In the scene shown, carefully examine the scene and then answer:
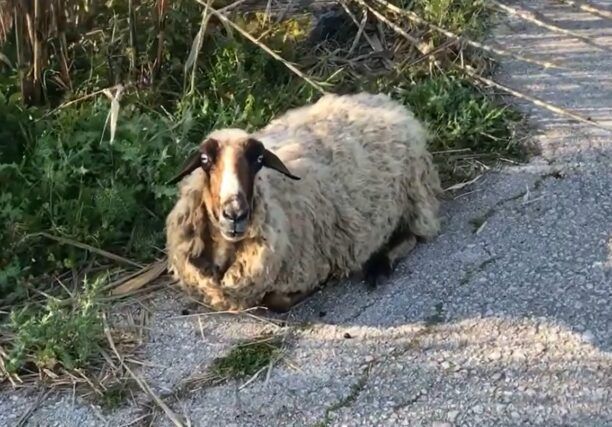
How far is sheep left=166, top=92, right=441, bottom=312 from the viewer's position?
4.16 meters

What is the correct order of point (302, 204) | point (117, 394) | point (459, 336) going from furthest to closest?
point (302, 204), point (459, 336), point (117, 394)

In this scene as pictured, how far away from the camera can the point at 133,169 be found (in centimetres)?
498

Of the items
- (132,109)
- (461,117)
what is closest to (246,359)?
(132,109)

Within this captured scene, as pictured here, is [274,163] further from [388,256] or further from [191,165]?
[388,256]

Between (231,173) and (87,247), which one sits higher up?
(231,173)

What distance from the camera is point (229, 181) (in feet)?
13.2

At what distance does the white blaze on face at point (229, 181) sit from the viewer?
13.1 feet

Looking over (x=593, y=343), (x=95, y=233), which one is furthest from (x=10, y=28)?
(x=593, y=343)

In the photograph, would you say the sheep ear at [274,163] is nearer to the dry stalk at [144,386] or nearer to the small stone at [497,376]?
the dry stalk at [144,386]

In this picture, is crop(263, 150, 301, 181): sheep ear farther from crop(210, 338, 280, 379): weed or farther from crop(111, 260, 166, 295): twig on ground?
crop(111, 260, 166, 295): twig on ground

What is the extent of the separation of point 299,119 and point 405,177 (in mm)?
632

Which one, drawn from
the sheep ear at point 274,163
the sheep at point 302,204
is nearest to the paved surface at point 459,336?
the sheep at point 302,204

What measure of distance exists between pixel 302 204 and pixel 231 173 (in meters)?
0.57

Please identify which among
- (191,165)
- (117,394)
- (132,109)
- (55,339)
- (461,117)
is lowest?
(117,394)
